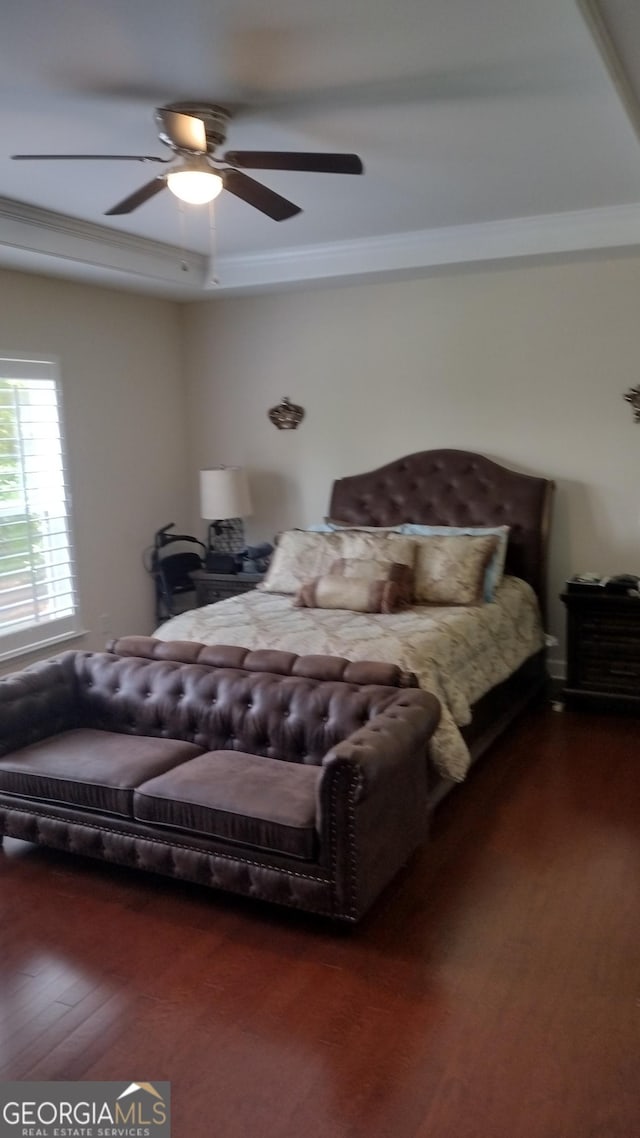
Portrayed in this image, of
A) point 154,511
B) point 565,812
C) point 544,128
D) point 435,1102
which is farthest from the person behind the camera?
point 154,511

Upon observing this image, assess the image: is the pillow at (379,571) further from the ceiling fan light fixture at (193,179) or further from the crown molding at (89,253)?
the ceiling fan light fixture at (193,179)

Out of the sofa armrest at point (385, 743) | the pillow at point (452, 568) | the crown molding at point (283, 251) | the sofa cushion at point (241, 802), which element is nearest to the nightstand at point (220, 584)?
the pillow at point (452, 568)

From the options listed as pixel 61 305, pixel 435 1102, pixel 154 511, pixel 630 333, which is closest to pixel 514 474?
pixel 630 333

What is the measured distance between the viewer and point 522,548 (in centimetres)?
501

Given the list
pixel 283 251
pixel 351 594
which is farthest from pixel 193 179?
pixel 283 251

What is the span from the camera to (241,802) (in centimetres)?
288

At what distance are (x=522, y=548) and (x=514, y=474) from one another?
1.45ft

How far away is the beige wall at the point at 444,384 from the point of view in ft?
16.1

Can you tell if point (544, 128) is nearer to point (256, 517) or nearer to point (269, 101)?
point (269, 101)

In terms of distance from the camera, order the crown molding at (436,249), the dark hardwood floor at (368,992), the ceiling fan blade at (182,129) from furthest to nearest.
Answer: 1. the crown molding at (436,249)
2. the ceiling fan blade at (182,129)
3. the dark hardwood floor at (368,992)

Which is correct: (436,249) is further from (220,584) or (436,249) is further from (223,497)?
(220,584)

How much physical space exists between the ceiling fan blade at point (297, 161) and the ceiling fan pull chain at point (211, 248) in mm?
1289

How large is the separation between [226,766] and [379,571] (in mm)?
1620

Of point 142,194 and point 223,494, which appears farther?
point 223,494
